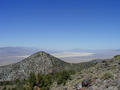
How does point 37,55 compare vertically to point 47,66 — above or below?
above

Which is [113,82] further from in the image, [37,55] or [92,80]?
[37,55]

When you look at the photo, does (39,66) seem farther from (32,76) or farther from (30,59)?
(32,76)

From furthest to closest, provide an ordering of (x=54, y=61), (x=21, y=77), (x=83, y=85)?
(x=54, y=61) < (x=21, y=77) < (x=83, y=85)

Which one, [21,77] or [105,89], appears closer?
[105,89]

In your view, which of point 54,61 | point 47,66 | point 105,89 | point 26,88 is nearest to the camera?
point 105,89

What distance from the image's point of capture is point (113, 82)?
648 inches

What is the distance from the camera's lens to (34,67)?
70.1 metres

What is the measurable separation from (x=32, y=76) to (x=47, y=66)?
3528cm

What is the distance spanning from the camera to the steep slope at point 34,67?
66938 millimetres

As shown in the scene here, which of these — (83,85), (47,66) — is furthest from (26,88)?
(47,66)

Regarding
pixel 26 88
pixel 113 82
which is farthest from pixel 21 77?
pixel 113 82

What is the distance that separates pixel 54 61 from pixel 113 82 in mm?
60155

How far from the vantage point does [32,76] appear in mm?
35188

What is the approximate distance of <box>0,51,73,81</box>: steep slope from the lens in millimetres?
66938
